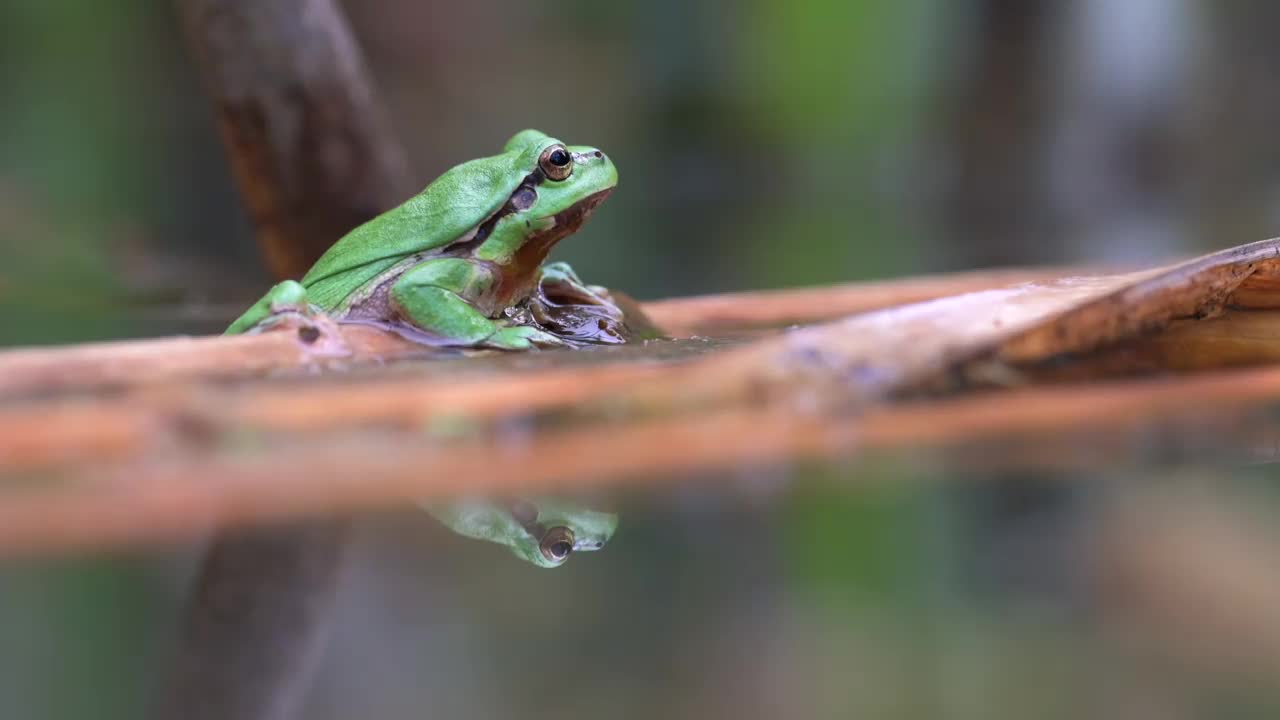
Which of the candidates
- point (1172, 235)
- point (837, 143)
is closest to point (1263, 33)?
point (837, 143)

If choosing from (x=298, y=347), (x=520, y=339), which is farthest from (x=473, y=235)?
(x=298, y=347)

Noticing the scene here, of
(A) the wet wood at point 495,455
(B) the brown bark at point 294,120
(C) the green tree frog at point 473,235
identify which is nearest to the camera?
(A) the wet wood at point 495,455

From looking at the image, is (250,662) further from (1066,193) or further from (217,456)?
(1066,193)

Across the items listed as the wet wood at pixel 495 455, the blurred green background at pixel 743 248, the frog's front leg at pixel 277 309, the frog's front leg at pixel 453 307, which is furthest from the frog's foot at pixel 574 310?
the blurred green background at pixel 743 248

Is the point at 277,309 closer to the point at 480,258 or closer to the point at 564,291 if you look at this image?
the point at 480,258

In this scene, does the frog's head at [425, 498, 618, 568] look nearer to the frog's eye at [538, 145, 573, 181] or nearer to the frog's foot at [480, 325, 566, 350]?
the frog's foot at [480, 325, 566, 350]

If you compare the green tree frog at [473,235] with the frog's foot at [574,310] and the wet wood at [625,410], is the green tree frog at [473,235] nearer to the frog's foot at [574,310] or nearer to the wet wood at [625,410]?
the frog's foot at [574,310]

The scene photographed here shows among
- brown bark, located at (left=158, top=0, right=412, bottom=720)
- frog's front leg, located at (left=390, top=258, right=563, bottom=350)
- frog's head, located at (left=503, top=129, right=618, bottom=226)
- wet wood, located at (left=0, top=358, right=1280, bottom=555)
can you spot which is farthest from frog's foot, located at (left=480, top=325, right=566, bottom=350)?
brown bark, located at (left=158, top=0, right=412, bottom=720)
